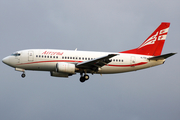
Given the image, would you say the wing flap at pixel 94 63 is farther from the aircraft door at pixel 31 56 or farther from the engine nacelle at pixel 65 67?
the aircraft door at pixel 31 56

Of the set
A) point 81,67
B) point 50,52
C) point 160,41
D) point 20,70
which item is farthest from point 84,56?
point 160,41

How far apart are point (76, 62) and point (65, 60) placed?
1.59 m

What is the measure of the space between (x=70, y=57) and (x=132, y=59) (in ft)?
30.5

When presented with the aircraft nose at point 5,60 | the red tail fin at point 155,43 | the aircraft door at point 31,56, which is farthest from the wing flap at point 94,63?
the aircraft nose at point 5,60

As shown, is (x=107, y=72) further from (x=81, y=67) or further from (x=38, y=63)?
(x=38, y=63)

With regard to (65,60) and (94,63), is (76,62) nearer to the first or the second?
(65,60)

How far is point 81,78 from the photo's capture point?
150 ft

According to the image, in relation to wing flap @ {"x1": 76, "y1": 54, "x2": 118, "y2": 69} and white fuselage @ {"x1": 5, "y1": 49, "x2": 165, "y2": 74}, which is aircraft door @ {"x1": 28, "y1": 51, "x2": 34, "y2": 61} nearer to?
white fuselage @ {"x1": 5, "y1": 49, "x2": 165, "y2": 74}

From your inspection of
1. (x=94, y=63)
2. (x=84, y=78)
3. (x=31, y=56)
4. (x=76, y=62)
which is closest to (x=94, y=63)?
(x=94, y=63)

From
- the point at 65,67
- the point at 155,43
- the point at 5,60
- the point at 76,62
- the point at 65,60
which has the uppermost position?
the point at 155,43

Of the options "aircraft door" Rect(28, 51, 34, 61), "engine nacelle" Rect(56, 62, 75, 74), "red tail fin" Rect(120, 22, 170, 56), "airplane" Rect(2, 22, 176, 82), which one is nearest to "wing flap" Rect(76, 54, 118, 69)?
"airplane" Rect(2, 22, 176, 82)

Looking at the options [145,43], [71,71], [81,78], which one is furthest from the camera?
[145,43]

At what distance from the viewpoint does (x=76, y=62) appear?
44031 mm

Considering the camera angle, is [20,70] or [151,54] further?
[151,54]
